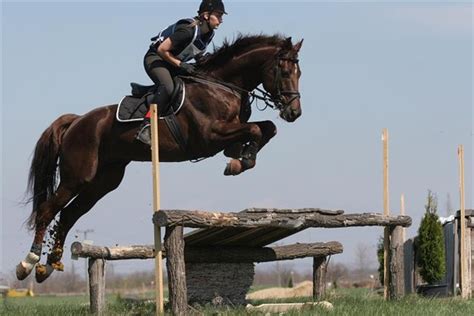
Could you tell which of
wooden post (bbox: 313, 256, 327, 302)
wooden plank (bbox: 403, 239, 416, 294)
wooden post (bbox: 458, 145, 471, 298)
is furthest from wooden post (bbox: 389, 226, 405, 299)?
wooden plank (bbox: 403, 239, 416, 294)

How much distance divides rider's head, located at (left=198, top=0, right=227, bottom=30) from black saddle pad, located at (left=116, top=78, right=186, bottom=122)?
25.1 inches

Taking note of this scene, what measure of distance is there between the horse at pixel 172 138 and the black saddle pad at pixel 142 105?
67 millimetres

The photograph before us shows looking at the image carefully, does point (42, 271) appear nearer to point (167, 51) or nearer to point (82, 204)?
point (82, 204)

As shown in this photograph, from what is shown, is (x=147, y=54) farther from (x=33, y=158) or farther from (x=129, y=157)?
(x=33, y=158)

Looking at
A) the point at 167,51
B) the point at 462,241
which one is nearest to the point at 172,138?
the point at 167,51

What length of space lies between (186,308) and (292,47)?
9.44 feet

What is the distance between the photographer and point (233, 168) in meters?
8.96

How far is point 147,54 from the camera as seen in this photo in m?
9.45

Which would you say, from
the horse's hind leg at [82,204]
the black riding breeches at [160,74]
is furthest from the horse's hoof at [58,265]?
the black riding breeches at [160,74]

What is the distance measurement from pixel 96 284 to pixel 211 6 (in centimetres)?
288

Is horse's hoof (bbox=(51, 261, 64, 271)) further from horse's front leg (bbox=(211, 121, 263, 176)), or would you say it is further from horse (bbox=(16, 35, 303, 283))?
horse's front leg (bbox=(211, 121, 263, 176))

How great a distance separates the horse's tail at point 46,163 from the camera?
10.4 meters

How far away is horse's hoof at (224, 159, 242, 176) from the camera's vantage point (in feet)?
29.4

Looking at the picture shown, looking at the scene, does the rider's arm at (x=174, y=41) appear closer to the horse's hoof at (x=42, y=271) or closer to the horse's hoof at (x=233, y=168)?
the horse's hoof at (x=233, y=168)
